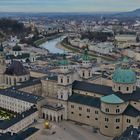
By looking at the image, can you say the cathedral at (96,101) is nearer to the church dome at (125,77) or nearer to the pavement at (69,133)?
the church dome at (125,77)

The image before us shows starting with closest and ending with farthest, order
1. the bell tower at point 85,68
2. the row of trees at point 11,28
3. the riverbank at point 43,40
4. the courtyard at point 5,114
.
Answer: the courtyard at point 5,114, the bell tower at point 85,68, the riverbank at point 43,40, the row of trees at point 11,28

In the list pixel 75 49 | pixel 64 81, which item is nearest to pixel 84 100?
pixel 64 81

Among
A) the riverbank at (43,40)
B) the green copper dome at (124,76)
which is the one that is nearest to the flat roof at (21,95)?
the green copper dome at (124,76)

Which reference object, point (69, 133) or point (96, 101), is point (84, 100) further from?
point (69, 133)

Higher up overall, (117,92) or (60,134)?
(117,92)

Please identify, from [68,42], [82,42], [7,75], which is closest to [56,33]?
[68,42]

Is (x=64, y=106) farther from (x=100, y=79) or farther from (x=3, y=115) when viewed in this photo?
(x=100, y=79)
